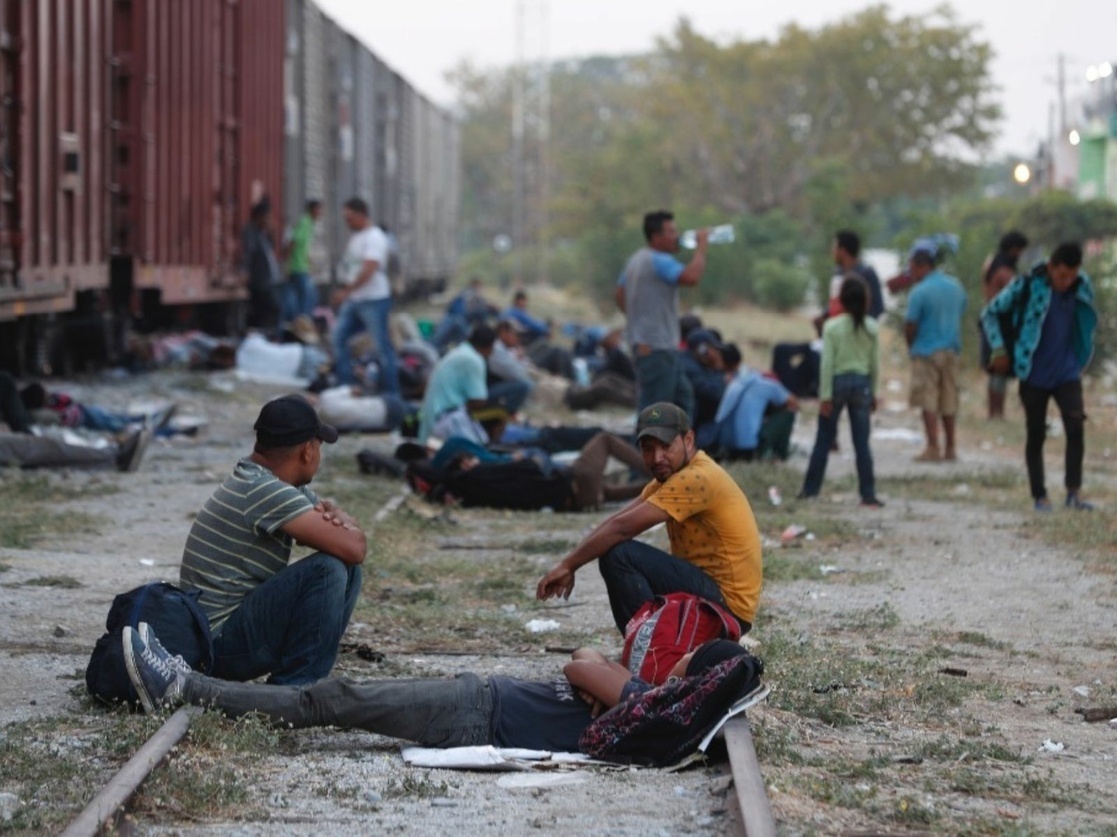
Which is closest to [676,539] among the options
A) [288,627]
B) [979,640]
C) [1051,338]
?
[288,627]

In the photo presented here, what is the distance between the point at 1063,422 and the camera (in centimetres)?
1073

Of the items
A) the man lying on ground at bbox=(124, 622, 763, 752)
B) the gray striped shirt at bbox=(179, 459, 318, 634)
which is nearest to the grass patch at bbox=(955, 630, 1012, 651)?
the man lying on ground at bbox=(124, 622, 763, 752)

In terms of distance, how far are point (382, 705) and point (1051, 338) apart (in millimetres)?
6409

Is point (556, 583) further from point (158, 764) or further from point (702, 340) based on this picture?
point (702, 340)

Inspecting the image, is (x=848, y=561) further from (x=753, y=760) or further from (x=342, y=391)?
(x=342, y=391)

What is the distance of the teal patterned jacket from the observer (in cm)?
1054

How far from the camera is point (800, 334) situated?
34469mm

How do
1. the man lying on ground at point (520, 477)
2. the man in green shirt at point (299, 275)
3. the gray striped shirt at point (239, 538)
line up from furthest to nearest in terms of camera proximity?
the man in green shirt at point (299, 275) < the man lying on ground at point (520, 477) < the gray striped shirt at point (239, 538)

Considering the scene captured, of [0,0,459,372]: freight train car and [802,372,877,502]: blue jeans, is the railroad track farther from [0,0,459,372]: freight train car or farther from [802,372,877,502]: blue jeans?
[0,0,459,372]: freight train car

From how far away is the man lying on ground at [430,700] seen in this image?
5.22 m

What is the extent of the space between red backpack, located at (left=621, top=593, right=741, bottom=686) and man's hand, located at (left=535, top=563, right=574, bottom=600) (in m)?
0.33

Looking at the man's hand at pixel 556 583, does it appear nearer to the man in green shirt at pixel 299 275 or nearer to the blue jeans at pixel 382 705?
the blue jeans at pixel 382 705

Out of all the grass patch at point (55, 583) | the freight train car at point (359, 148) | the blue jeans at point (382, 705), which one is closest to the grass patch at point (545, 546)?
the grass patch at point (55, 583)

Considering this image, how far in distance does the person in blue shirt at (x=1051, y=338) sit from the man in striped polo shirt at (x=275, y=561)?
237 inches
